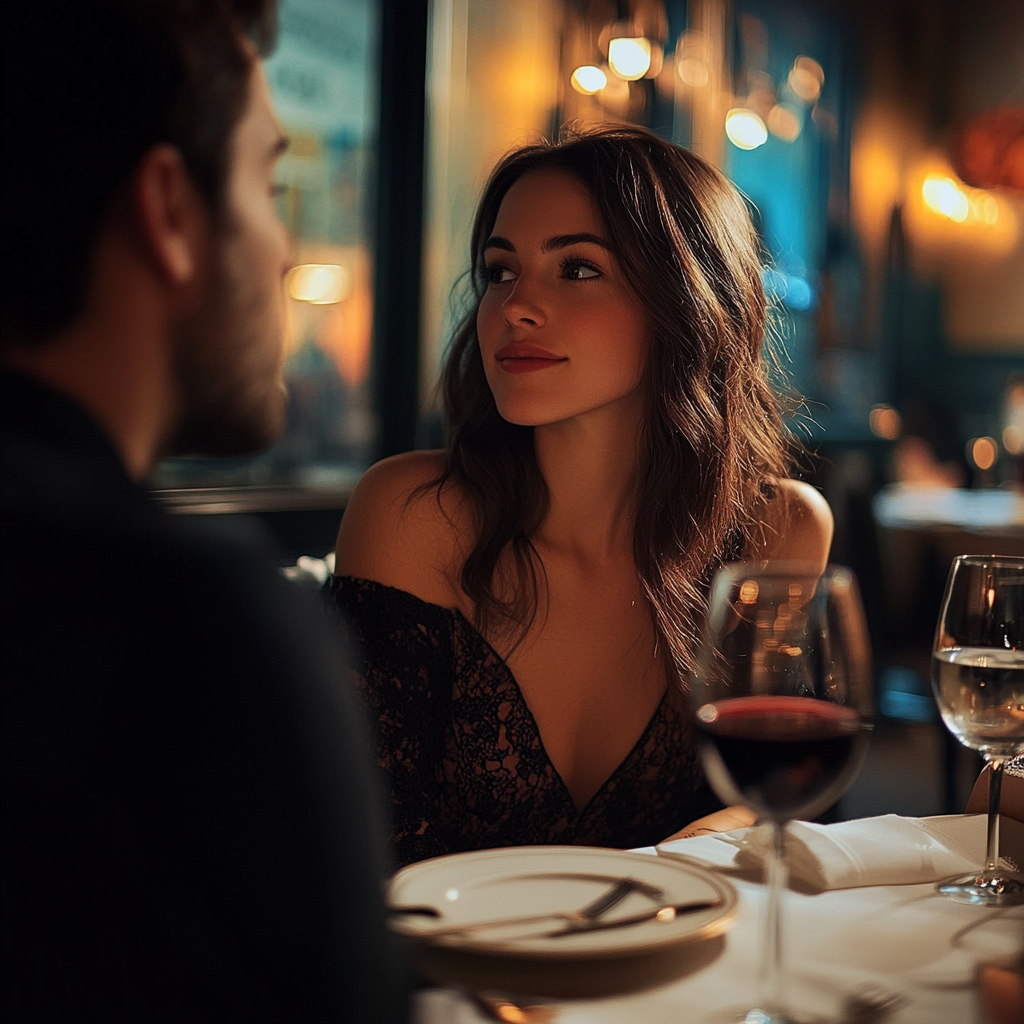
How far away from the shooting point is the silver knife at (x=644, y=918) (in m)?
0.78

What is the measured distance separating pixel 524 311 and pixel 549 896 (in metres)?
1.11

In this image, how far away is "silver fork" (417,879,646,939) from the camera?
0.78 m

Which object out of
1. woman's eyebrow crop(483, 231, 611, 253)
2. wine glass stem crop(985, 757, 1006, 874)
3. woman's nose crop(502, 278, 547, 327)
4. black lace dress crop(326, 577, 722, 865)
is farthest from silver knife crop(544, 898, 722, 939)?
woman's eyebrow crop(483, 231, 611, 253)

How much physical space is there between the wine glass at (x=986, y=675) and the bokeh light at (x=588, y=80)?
4308 millimetres

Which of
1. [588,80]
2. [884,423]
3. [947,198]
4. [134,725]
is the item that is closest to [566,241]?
[134,725]

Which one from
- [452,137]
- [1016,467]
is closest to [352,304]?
[452,137]

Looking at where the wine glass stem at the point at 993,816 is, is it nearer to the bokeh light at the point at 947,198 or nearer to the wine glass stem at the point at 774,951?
the wine glass stem at the point at 774,951

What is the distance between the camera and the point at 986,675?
3.24ft

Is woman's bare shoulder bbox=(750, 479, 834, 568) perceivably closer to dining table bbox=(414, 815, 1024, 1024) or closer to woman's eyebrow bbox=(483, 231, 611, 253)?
woman's eyebrow bbox=(483, 231, 611, 253)

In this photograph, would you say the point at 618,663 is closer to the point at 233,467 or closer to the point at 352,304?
the point at 233,467

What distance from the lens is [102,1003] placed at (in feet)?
1.71

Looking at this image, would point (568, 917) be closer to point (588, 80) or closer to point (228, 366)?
point (228, 366)

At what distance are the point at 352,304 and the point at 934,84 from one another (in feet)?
17.3

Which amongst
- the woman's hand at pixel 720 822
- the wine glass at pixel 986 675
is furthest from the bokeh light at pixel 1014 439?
the wine glass at pixel 986 675
